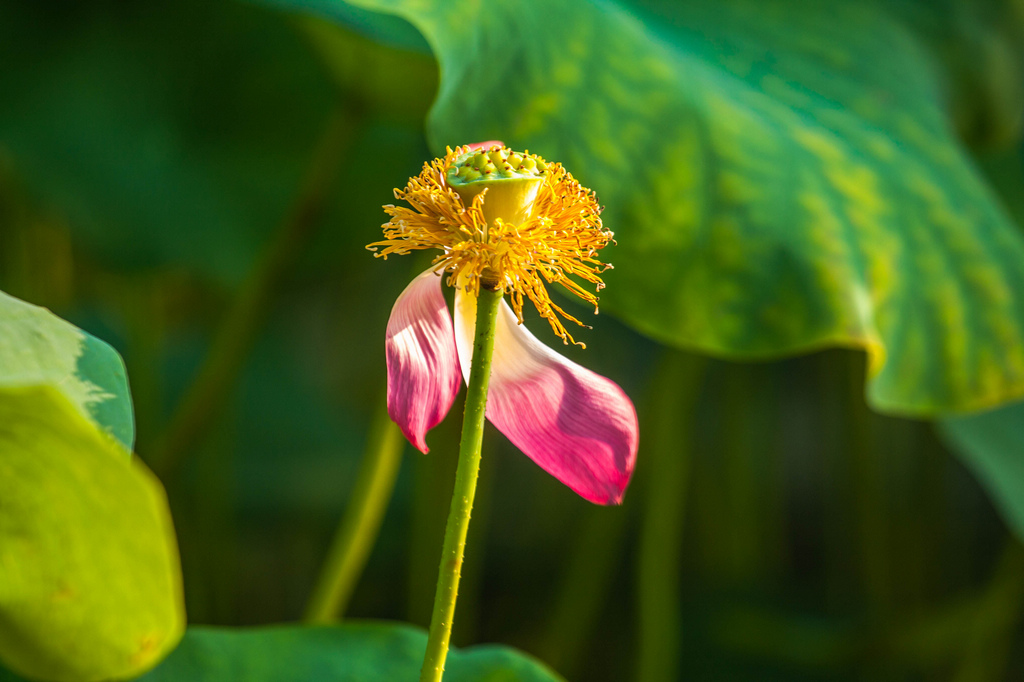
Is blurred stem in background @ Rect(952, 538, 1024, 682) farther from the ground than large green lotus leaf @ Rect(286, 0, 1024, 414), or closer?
closer

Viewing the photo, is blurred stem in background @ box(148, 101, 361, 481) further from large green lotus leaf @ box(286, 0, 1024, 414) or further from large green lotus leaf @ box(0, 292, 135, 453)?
A: large green lotus leaf @ box(0, 292, 135, 453)

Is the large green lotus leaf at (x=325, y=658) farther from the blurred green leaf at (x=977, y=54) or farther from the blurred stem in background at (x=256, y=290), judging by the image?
the blurred green leaf at (x=977, y=54)

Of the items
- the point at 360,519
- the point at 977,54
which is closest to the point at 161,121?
the point at 360,519

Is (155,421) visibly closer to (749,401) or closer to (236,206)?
(236,206)

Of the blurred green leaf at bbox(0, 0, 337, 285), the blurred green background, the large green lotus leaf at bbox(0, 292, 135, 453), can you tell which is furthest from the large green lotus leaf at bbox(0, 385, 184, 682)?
the blurred green leaf at bbox(0, 0, 337, 285)

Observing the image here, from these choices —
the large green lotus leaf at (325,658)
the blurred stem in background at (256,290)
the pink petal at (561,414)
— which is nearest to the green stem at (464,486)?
the pink petal at (561,414)

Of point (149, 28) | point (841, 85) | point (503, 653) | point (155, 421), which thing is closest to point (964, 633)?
point (841, 85)
